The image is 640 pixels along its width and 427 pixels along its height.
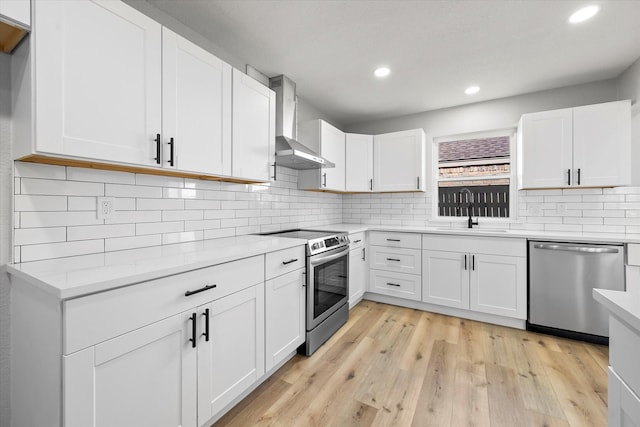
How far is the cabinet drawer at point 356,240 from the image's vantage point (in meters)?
3.13

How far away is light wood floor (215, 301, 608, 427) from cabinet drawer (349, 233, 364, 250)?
0.89m

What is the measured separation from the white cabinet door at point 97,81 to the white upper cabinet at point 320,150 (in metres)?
1.91

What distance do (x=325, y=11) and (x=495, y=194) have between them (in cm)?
290

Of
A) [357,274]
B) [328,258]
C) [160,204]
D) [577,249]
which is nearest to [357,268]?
[357,274]

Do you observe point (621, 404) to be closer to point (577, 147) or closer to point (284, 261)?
point (284, 261)

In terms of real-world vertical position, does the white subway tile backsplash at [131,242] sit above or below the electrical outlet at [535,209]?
below

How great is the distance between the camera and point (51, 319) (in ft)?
3.18

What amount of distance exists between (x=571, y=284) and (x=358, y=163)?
2.55m

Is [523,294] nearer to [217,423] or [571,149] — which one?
[571,149]

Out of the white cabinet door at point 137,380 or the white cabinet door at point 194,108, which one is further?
the white cabinet door at point 194,108

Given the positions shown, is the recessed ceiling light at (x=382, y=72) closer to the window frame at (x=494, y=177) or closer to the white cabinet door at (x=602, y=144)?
the window frame at (x=494, y=177)

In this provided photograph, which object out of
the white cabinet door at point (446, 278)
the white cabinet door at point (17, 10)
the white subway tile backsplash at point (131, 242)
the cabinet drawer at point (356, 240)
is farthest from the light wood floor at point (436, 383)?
the white cabinet door at point (17, 10)

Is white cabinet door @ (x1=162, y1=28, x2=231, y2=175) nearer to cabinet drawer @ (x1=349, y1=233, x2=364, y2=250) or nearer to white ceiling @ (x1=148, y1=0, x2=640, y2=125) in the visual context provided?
white ceiling @ (x1=148, y1=0, x2=640, y2=125)

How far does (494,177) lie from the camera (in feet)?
11.5
